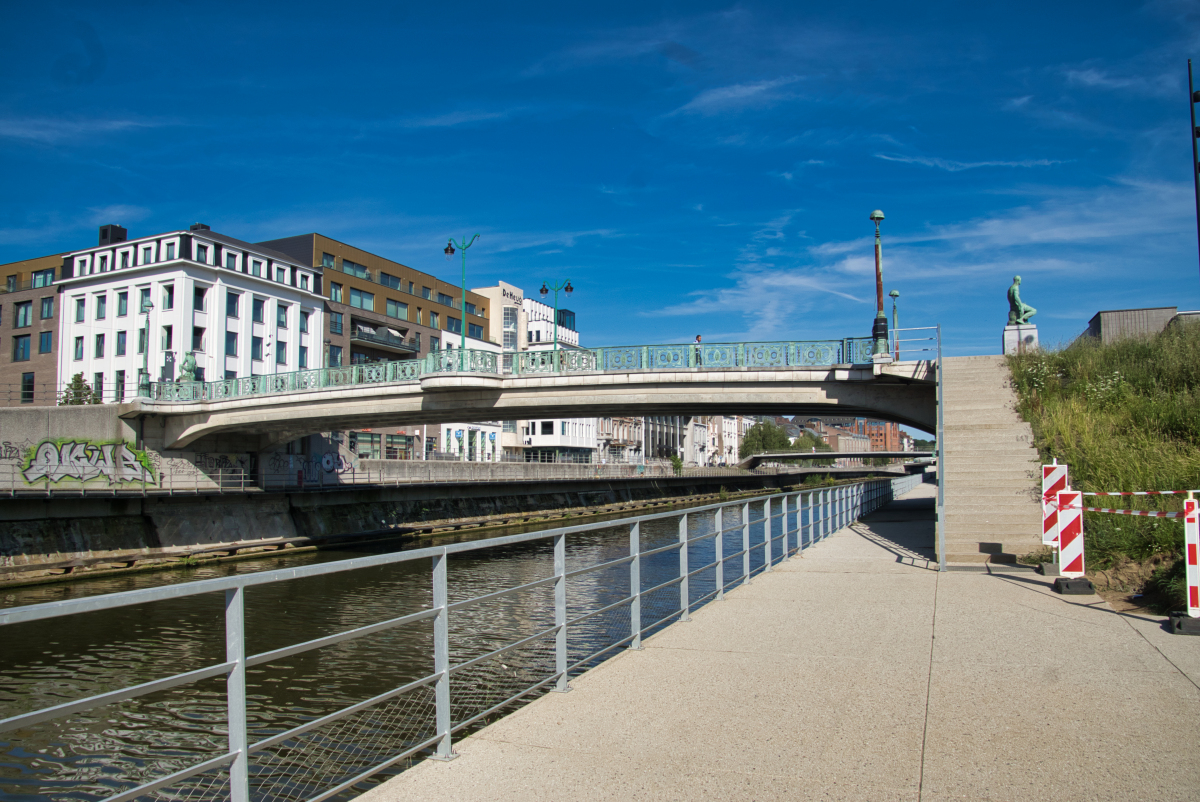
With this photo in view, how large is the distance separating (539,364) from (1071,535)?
18.2 metres

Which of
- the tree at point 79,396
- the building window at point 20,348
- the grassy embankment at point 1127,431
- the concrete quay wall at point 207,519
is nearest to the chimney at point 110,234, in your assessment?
the building window at point 20,348

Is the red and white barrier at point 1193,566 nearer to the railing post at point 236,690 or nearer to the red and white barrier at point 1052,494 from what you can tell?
the red and white barrier at point 1052,494

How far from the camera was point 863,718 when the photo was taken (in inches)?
190

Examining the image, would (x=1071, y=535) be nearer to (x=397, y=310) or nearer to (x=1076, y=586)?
(x=1076, y=586)

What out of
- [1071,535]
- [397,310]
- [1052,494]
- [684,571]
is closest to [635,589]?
[684,571]

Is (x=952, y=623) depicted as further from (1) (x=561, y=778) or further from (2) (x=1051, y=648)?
(1) (x=561, y=778)

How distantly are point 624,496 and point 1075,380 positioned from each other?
40.2 meters

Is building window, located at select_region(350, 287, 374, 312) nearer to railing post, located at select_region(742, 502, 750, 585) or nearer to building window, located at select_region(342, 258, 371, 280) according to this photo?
building window, located at select_region(342, 258, 371, 280)

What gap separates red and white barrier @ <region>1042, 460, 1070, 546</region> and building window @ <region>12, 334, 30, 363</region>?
58.4 m

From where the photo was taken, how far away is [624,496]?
185ft

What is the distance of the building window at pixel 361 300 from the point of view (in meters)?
60.6

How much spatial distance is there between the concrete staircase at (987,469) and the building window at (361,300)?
49.3 m

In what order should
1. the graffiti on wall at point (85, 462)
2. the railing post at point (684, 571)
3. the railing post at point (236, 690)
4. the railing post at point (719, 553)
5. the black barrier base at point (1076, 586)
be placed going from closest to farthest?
the railing post at point (236, 690) < the railing post at point (684, 571) < the railing post at point (719, 553) < the black barrier base at point (1076, 586) < the graffiti on wall at point (85, 462)

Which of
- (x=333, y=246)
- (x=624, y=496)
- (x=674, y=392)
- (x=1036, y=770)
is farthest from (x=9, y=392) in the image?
(x=1036, y=770)
